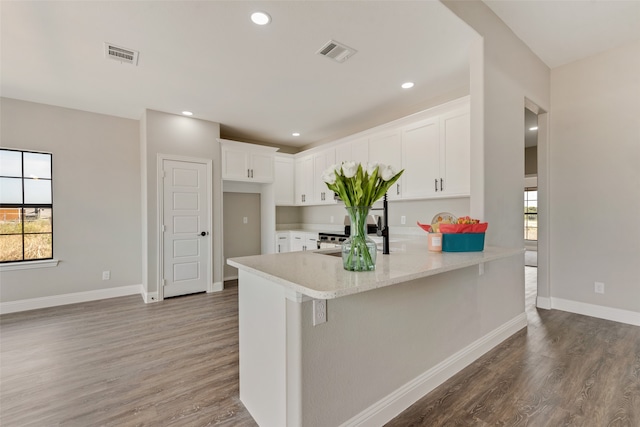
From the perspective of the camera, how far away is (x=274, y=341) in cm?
148

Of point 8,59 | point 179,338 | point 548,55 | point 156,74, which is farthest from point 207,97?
point 548,55

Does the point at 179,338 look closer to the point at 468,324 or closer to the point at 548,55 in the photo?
the point at 468,324

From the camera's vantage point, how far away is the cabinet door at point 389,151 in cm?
395

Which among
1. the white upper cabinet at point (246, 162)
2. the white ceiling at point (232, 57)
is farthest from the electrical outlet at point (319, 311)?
the white upper cabinet at point (246, 162)

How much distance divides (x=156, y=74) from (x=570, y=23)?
4.15m

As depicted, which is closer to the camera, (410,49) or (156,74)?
(410,49)

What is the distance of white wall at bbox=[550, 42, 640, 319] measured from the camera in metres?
3.00

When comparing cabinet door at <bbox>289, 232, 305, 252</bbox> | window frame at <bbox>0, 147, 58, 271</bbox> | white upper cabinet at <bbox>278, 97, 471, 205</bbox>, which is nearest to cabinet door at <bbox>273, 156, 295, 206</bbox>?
cabinet door at <bbox>289, 232, 305, 252</bbox>

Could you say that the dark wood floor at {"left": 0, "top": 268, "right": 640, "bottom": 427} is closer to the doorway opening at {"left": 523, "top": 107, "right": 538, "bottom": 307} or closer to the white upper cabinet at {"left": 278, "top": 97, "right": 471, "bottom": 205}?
the doorway opening at {"left": 523, "top": 107, "right": 538, "bottom": 307}

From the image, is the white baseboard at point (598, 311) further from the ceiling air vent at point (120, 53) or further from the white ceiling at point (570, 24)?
the ceiling air vent at point (120, 53)

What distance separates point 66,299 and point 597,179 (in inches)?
273

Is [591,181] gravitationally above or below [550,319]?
above

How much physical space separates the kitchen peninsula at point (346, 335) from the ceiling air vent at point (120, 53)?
2.34 meters

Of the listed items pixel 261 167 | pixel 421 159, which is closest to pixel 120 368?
pixel 261 167
